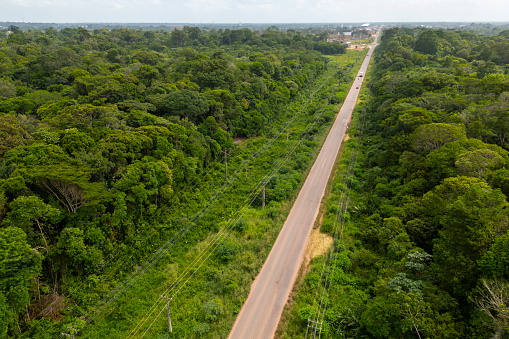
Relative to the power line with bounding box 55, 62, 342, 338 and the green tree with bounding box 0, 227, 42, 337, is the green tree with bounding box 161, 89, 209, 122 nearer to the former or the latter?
the power line with bounding box 55, 62, 342, 338

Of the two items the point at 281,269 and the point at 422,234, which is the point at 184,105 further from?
the point at 422,234

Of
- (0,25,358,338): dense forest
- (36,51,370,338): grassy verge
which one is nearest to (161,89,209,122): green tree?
(0,25,358,338): dense forest

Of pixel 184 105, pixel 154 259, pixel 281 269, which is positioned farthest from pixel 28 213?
pixel 184 105

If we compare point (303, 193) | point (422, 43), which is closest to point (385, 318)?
point (303, 193)

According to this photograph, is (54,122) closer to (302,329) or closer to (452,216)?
(302,329)

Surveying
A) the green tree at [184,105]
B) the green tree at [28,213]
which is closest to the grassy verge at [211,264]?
the green tree at [28,213]

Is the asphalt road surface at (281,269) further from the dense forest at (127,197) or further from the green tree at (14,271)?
the green tree at (14,271)

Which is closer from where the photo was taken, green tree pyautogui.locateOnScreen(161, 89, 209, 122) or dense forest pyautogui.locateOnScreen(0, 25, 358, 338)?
dense forest pyautogui.locateOnScreen(0, 25, 358, 338)
